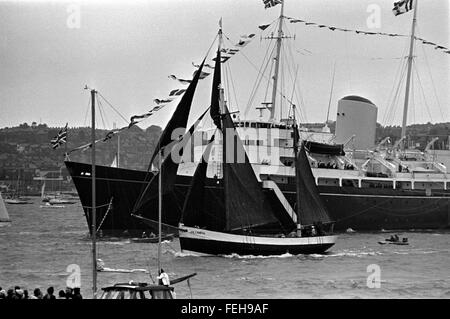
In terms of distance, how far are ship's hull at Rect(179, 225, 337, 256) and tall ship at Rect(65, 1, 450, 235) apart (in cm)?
406

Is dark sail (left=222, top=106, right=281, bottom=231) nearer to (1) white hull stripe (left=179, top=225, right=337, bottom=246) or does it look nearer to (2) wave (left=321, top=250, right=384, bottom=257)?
(1) white hull stripe (left=179, top=225, right=337, bottom=246)

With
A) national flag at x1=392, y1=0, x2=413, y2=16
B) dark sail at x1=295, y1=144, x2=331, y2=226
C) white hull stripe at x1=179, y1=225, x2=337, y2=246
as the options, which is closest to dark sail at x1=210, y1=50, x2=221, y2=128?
dark sail at x1=295, y1=144, x2=331, y2=226

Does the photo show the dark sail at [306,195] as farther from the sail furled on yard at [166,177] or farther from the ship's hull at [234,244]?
the sail furled on yard at [166,177]

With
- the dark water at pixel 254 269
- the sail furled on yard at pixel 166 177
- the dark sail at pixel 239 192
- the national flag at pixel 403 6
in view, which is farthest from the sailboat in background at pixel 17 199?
the dark sail at pixel 239 192

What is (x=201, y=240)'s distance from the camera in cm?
4475

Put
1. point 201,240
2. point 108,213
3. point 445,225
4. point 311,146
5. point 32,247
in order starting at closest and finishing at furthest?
point 201,240, point 32,247, point 108,213, point 311,146, point 445,225

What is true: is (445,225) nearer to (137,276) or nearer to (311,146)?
(311,146)

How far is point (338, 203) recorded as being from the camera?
216 feet

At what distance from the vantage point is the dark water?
35.5 meters

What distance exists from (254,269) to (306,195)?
865 cm

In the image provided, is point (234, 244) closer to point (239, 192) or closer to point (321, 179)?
point (239, 192)

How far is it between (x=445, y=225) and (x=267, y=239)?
3309 cm
